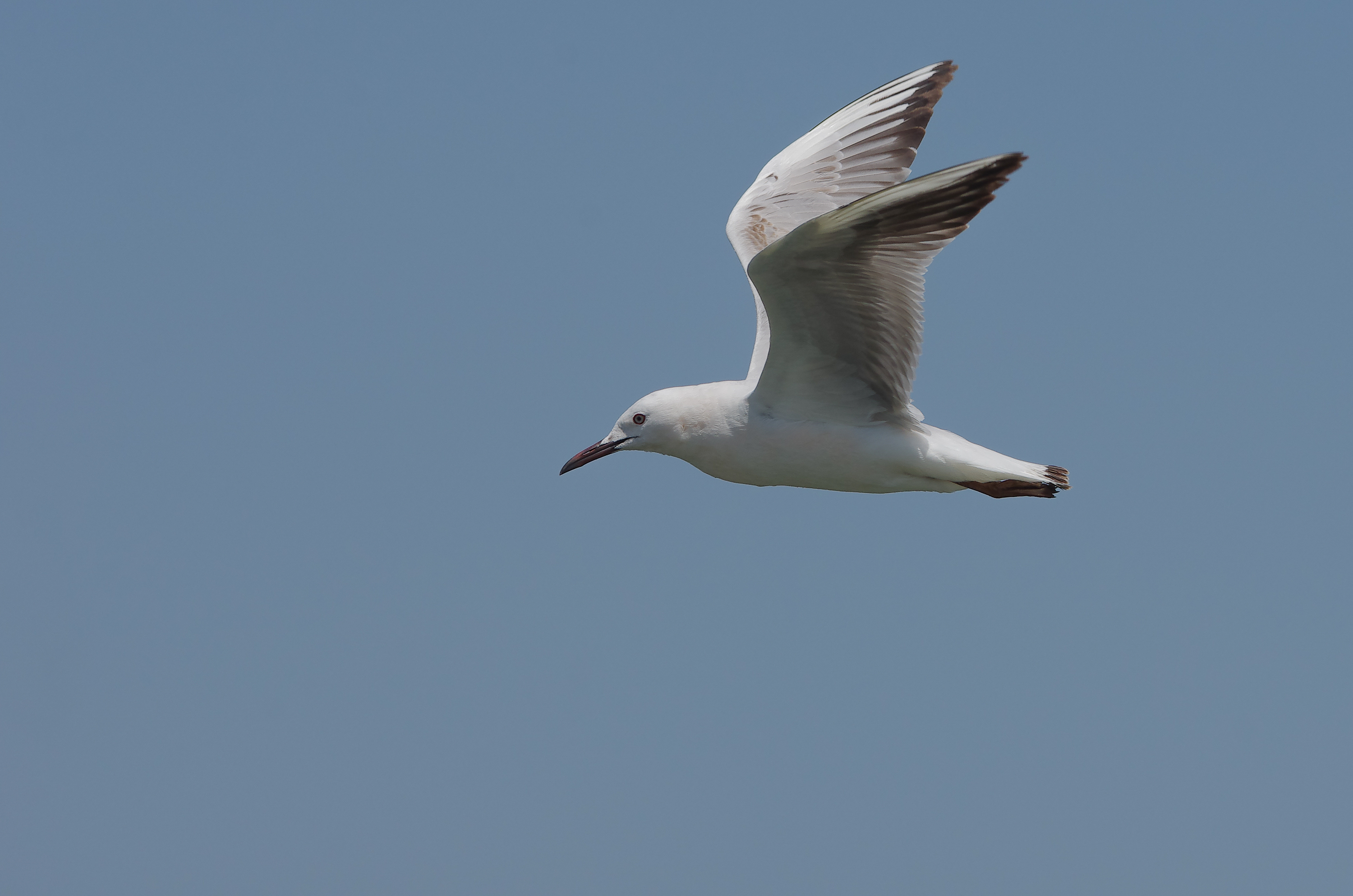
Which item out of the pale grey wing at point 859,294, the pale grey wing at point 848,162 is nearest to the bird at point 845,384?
A: the pale grey wing at point 859,294

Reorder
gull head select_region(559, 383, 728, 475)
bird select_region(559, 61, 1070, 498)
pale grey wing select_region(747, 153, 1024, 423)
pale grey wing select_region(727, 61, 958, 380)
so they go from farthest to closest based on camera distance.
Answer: pale grey wing select_region(727, 61, 958, 380) → gull head select_region(559, 383, 728, 475) → bird select_region(559, 61, 1070, 498) → pale grey wing select_region(747, 153, 1024, 423)

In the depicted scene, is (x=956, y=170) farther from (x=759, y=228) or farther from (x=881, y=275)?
(x=759, y=228)

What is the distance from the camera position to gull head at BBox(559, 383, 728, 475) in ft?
36.4

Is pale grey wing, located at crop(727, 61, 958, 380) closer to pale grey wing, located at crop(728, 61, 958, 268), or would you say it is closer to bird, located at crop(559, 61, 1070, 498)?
pale grey wing, located at crop(728, 61, 958, 268)

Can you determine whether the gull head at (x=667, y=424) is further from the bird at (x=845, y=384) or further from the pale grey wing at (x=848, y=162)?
the pale grey wing at (x=848, y=162)

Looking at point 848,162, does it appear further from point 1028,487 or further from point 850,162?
point 1028,487

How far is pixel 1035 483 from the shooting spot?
36.9 ft

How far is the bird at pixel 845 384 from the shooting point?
370 inches

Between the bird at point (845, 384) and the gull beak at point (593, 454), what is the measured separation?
1 cm

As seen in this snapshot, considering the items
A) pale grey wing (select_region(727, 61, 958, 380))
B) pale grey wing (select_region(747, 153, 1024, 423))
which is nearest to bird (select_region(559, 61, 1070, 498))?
pale grey wing (select_region(747, 153, 1024, 423))

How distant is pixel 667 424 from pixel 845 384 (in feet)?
4.54

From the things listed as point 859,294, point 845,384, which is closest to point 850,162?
point 845,384

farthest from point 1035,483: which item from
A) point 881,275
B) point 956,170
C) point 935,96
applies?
point 935,96

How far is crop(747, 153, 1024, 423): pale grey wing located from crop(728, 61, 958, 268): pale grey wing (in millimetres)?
2961
